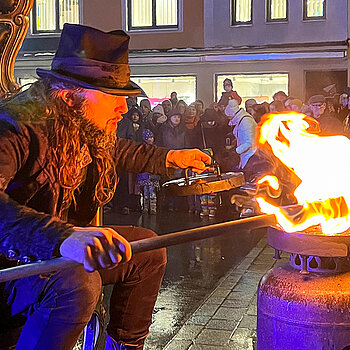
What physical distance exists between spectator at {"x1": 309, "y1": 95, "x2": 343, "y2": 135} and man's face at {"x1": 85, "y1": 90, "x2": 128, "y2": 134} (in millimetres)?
6217

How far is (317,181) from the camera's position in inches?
124

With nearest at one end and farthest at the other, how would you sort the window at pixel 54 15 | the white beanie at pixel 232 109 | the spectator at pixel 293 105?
the white beanie at pixel 232 109 < the spectator at pixel 293 105 < the window at pixel 54 15

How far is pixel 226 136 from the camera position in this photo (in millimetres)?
11367

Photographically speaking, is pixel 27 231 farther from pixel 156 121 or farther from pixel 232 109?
pixel 156 121

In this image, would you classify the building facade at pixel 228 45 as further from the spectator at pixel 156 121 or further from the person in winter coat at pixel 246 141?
the person in winter coat at pixel 246 141

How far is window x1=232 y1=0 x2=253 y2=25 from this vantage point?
21.2 m

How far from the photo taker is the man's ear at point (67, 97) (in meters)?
2.97

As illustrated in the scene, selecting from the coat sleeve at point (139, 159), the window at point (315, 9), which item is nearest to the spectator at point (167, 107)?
the window at point (315, 9)

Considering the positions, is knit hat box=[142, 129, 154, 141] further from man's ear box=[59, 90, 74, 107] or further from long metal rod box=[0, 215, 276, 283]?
long metal rod box=[0, 215, 276, 283]

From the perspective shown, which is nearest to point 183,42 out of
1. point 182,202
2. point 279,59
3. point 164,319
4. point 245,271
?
point 279,59

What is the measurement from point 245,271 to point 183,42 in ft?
52.8

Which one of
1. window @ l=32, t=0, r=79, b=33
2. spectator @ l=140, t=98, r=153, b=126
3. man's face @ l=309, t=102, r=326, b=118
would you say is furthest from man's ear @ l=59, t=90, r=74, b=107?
window @ l=32, t=0, r=79, b=33

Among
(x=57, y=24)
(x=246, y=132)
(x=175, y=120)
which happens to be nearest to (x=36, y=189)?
(x=246, y=132)

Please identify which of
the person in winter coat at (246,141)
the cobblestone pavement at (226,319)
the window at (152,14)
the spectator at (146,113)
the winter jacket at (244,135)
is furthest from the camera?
the window at (152,14)
